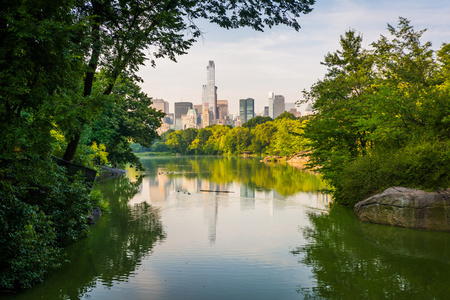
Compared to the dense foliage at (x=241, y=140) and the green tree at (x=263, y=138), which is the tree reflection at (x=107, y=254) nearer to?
the dense foliage at (x=241, y=140)

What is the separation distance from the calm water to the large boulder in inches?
19.0

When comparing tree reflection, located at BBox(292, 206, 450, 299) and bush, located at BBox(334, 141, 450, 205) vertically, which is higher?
bush, located at BBox(334, 141, 450, 205)

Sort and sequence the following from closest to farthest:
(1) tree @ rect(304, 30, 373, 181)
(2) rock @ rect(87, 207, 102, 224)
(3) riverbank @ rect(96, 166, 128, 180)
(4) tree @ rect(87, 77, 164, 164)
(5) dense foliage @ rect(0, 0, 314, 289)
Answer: (5) dense foliage @ rect(0, 0, 314, 289) < (2) rock @ rect(87, 207, 102, 224) < (1) tree @ rect(304, 30, 373, 181) < (4) tree @ rect(87, 77, 164, 164) < (3) riverbank @ rect(96, 166, 128, 180)

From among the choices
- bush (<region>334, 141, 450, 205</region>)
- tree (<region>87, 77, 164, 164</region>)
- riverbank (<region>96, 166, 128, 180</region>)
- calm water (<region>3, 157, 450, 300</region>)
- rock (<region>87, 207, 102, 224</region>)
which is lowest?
calm water (<region>3, 157, 450, 300</region>)

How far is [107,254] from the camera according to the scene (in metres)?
11.9

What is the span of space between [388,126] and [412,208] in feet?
14.2

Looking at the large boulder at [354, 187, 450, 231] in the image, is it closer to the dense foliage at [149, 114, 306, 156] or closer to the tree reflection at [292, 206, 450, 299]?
the tree reflection at [292, 206, 450, 299]

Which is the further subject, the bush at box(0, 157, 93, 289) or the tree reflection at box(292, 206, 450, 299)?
the tree reflection at box(292, 206, 450, 299)

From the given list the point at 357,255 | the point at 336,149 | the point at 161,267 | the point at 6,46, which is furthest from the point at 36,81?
the point at 336,149

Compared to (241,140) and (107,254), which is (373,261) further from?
(241,140)

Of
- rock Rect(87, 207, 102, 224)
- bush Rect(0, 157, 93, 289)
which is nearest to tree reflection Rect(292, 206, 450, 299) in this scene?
bush Rect(0, 157, 93, 289)

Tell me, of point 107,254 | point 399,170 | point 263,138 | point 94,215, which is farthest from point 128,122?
→ point 263,138

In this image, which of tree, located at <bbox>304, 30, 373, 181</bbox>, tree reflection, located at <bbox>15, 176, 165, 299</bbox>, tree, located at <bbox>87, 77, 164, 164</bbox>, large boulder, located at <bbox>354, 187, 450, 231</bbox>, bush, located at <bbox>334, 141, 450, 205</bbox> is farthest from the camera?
tree, located at <bbox>87, 77, 164, 164</bbox>

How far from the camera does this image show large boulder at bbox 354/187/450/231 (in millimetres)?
14367
